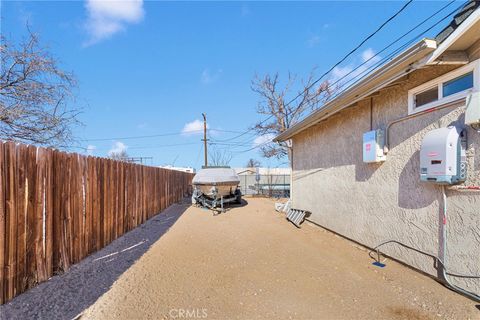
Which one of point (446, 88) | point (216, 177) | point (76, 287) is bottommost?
point (76, 287)

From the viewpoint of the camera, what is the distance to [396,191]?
4.79m

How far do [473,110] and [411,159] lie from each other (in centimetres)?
135

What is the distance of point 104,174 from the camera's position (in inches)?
224

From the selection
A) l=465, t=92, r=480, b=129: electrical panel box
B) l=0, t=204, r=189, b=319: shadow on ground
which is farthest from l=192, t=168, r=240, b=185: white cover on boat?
l=465, t=92, r=480, b=129: electrical panel box

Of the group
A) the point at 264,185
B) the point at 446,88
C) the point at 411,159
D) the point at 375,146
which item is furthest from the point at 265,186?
the point at 446,88

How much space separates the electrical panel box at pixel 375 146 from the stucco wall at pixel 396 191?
0.56 feet

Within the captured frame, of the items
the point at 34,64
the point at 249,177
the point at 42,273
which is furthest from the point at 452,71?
the point at 249,177

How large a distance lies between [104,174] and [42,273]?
96.4 inches

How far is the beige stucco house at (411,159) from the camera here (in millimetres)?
3494

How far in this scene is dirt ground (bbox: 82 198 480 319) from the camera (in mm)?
3201

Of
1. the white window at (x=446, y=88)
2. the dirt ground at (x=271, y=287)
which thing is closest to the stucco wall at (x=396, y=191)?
the white window at (x=446, y=88)

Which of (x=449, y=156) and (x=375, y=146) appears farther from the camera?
(x=375, y=146)

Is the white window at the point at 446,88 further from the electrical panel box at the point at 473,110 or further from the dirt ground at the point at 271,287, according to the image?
the dirt ground at the point at 271,287

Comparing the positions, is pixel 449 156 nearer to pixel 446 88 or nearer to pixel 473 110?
pixel 473 110
